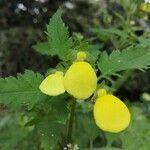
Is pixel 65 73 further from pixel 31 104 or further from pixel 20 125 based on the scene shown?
pixel 20 125

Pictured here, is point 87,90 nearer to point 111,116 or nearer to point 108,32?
point 111,116

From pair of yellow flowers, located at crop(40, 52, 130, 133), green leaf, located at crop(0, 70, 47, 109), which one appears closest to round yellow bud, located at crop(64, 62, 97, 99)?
pair of yellow flowers, located at crop(40, 52, 130, 133)

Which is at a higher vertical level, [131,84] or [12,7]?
[12,7]

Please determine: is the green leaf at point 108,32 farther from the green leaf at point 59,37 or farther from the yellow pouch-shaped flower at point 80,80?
the yellow pouch-shaped flower at point 80,80

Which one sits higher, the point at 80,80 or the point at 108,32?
the point at 108,32

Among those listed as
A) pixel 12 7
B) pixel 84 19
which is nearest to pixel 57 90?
pixel 12 7

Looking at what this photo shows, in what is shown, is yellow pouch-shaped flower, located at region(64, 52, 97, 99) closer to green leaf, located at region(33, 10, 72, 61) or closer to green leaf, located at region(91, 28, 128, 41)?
green leaf, located at region(33, 10, 72, 61)

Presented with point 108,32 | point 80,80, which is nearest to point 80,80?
point 80,80

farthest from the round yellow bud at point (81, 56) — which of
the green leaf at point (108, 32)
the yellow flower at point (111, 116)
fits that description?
the green leaf at point (108, 32)
